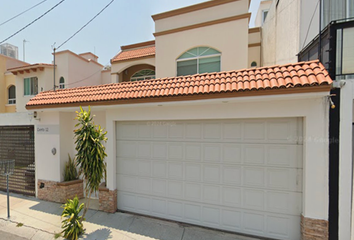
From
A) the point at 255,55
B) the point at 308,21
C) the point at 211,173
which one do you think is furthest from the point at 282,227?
the point at 255,55

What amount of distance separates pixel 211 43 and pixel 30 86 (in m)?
18.8

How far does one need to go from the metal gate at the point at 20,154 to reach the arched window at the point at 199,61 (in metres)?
7.59

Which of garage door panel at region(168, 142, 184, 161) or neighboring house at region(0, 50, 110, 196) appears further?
neighboring house at region(0, 50, 110, 196)

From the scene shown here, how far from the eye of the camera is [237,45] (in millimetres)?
8320

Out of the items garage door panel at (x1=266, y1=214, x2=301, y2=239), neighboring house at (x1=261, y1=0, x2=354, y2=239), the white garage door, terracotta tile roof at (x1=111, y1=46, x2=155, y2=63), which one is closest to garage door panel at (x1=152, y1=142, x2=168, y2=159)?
the white garage door

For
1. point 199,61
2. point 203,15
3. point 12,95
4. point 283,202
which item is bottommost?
point 283,202

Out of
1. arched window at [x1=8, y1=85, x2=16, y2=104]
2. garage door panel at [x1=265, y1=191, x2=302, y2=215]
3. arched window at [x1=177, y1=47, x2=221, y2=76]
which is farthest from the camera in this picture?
arched window at [x1=8, y1=85, x2=16, y2=104]

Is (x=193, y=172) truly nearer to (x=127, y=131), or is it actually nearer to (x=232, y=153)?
(x=232, y=153)

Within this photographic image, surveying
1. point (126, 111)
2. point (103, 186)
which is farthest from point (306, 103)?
point (103, 186)

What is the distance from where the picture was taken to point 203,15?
8859 mm

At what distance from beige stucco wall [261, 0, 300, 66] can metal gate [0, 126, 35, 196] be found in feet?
37.9

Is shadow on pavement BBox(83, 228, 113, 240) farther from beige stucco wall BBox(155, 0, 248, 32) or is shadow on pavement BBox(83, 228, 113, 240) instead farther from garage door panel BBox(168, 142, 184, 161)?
beige stucco wall BBox(155, 0, 248, 32)

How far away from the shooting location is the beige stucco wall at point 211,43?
27.2ft

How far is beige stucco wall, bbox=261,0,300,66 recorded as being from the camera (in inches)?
271
